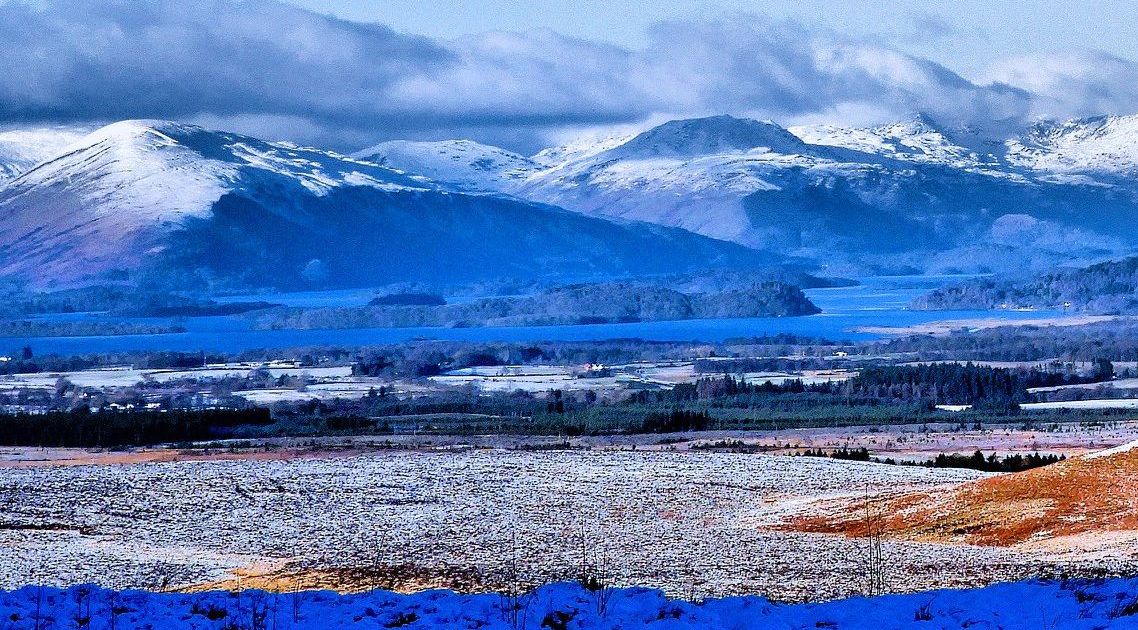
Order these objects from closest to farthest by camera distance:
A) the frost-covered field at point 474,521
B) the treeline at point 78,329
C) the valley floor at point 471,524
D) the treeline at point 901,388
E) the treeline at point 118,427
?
the valley floor at point 471,524, the frost-covered field at point 474,521, the treeline at point 118,427, the treeline at point 901,388, the treeline at point 78,329

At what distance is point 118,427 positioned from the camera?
52.2 m

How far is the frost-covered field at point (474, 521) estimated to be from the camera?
23281 millimetres

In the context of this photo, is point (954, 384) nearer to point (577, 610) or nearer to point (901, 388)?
point (901, 388)

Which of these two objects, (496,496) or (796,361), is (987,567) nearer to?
(496,496)

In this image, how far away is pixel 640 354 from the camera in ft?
402

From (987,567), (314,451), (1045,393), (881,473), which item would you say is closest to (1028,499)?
(987,567)

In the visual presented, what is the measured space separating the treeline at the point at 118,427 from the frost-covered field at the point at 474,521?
12308 millimetres

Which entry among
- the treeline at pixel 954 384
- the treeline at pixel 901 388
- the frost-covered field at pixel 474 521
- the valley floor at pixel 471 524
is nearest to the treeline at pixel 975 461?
the valley floor at pixel 471 524

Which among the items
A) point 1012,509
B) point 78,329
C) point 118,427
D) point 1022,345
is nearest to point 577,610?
point 1012,509

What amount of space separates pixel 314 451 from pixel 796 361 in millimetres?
68179

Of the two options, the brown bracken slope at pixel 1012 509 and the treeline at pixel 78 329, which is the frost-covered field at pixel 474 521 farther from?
the treeline at pixel 78 329

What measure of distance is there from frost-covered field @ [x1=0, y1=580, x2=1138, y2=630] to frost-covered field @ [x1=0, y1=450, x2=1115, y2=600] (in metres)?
2.71

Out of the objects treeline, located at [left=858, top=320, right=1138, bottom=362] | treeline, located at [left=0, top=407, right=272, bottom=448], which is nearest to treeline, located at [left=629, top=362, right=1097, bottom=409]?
treeline, located at [left=858, top=320, right=1138, bottom=362]

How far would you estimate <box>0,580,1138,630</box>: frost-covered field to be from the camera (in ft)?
56.5
